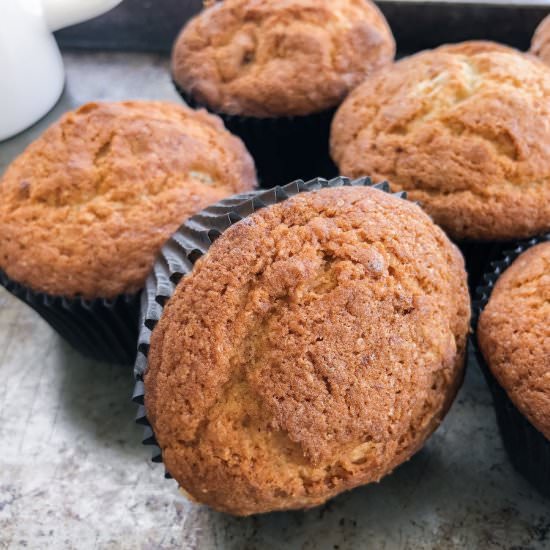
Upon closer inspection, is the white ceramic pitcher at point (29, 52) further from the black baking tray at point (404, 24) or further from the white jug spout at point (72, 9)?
the black baking tray at point (404, 24)

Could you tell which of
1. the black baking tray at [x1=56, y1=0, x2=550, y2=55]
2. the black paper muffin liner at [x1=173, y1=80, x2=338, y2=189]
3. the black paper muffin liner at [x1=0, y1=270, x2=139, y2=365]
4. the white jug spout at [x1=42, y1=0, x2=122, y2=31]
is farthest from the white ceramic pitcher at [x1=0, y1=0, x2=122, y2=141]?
the black paper muffin liner at [x1=0, y1=270, x2=139, y2=365]

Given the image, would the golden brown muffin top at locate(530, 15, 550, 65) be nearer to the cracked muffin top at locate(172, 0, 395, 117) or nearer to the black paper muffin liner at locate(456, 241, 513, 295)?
the cracked muffin top at locate(172, 0, 395, 117)

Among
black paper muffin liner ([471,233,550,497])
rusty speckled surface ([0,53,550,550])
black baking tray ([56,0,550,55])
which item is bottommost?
rusty speckled surface ([0,53,550,550])

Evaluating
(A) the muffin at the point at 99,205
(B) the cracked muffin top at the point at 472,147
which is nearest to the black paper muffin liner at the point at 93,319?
(A) the muffin at the point at 99,205

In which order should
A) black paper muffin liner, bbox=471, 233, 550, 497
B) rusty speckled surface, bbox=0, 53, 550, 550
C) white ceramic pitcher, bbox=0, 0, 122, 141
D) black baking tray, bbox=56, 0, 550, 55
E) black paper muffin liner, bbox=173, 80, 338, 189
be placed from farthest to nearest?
black baking tray, bbox=56, 0, 550, 55, white ceramic pitcher, bbox=0, 0, 122, 141, black paper muffin liner, bbox=173, 80, 338, 189, rusty speckled surface, bbox=0, 53, 550, 550, black paper muffin liner, bbox=471, 233, 550, 497

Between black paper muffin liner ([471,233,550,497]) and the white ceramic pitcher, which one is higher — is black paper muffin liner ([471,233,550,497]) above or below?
below

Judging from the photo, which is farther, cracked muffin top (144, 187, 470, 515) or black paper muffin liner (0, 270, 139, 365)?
black paper muffin liner (0, 270, 139, 365)

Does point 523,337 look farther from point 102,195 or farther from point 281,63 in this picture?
point 281,63
